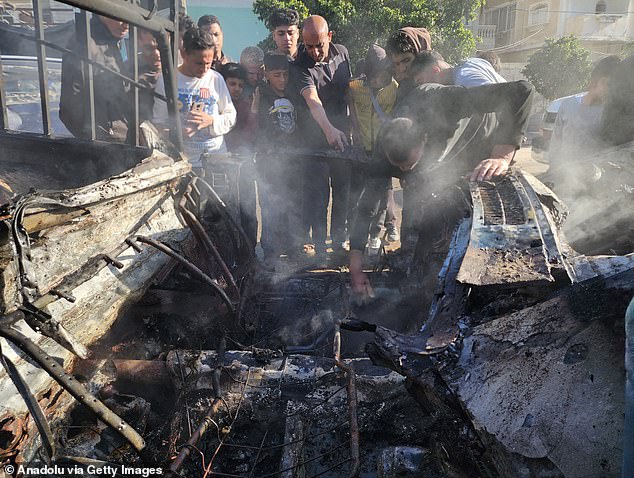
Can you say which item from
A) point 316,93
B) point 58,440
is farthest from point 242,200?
point 58,440

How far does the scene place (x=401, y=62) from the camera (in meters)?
4.22

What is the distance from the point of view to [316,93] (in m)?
4.90

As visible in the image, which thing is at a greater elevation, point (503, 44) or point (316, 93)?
point (503, 44)

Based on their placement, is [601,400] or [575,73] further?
[575,73]

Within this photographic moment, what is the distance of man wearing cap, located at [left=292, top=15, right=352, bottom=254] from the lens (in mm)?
4820

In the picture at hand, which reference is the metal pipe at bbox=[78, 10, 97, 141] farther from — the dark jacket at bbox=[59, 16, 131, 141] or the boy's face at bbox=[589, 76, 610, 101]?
the boy's face at bbox=[589, 76, 610, 101]

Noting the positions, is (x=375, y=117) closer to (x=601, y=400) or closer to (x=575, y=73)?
(x=601, y=400)

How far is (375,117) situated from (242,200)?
65.8 inches

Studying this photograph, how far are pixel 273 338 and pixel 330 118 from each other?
9.14 ft

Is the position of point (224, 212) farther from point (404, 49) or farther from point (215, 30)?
point (215, 30)

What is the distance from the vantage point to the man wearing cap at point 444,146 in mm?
3160

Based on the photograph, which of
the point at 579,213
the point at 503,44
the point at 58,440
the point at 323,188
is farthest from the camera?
the point at 503,44

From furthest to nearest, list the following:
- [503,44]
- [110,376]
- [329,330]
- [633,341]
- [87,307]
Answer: [503,44] → [329,330] → [110,376] → [87,307] → [633,341]

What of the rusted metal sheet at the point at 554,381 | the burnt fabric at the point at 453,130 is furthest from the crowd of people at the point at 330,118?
the rusted metal sheet at the point at 554,381
